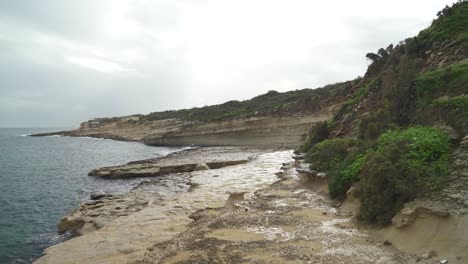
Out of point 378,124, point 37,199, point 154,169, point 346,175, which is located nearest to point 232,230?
point 346,175

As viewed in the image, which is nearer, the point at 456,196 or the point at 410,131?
the point at 456,196

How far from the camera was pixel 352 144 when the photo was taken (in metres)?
13.6

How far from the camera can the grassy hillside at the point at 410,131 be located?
7996mm

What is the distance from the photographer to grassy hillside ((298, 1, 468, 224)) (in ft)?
26.2

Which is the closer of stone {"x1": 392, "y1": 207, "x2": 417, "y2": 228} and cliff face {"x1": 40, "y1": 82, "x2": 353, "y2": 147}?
stone {"x1": 392, "y1": 207, "x2": 417, "y2": 228}

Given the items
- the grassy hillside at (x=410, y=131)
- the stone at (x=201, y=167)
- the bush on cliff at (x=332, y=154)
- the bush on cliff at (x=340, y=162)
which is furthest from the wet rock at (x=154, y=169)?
the bush on cliff at (x=332, y=154)

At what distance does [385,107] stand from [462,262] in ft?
29.2

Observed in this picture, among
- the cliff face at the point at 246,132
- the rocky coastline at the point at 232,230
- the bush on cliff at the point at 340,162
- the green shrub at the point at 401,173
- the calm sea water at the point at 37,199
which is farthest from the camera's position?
the cliff face at the point at 246,132

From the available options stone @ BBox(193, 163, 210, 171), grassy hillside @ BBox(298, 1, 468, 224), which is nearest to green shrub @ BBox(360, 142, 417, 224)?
grassy hillside @ BBox(298, 1, 468, 224)

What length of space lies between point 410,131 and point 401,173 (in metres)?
2.36

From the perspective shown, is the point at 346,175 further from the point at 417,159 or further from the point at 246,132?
the point at 246,132

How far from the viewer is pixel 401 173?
26.5ft

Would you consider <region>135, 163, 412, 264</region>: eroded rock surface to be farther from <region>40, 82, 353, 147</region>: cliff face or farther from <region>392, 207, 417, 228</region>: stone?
<region>40, 82, 353, 147</region>: cliff face

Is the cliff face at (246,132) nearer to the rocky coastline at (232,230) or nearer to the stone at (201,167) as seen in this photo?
the stone at (201,167)
